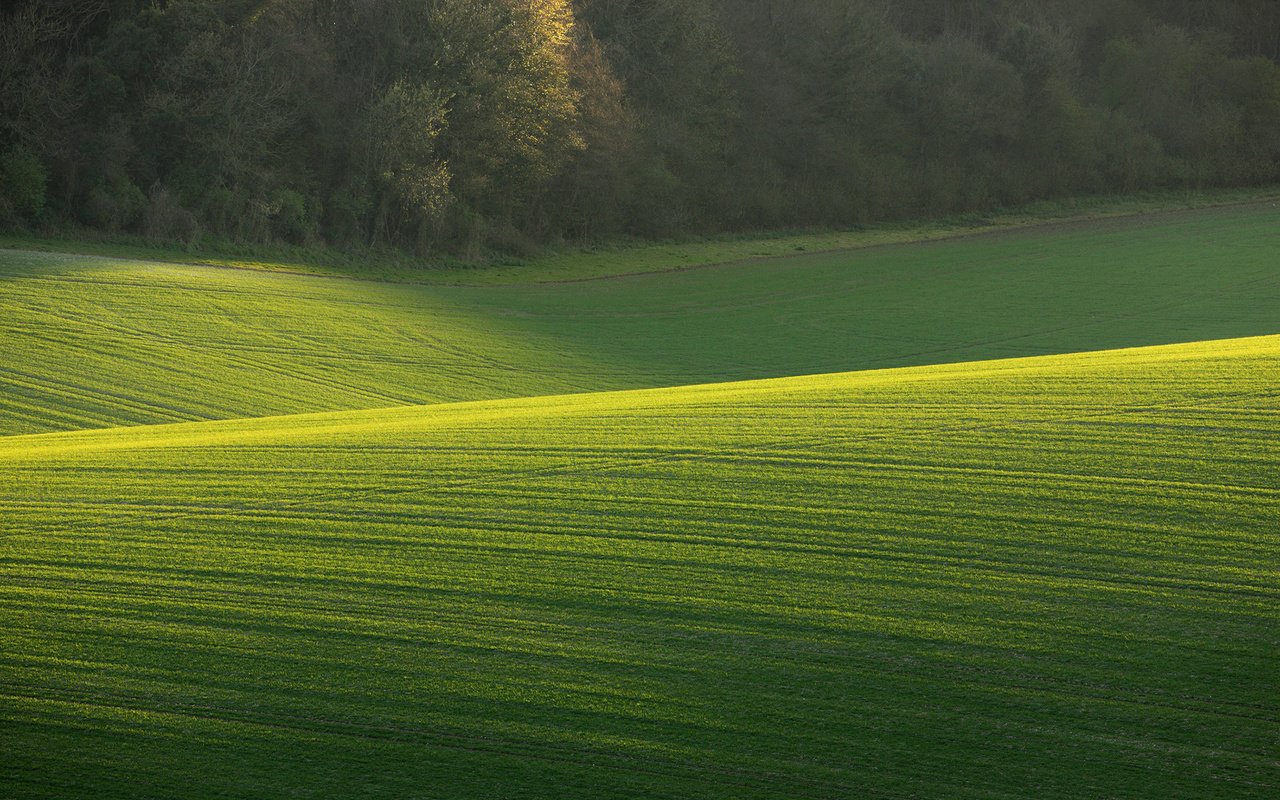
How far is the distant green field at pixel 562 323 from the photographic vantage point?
20297mm

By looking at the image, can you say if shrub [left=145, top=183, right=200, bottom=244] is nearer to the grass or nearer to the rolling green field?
the grass

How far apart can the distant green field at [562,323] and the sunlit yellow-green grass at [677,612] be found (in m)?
10.3

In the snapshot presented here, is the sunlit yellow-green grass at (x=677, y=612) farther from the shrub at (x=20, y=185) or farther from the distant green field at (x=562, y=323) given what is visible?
the shrub at (x=20, y=185)

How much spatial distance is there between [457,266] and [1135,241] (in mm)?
24451

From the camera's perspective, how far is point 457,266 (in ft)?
130

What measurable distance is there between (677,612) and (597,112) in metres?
40.3

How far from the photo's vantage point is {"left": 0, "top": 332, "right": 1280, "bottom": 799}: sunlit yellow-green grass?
5152 mm

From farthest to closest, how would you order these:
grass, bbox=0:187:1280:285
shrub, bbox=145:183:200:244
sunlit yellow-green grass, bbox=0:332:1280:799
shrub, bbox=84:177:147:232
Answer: shrub, bbox=145:183:200:244, shrub, bbox=84:177:147:232, grass, bbox=0:187:1280:285, sunlit yellow-green grass, bbox=0:332:1280:799

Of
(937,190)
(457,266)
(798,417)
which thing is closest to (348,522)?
(798,417)

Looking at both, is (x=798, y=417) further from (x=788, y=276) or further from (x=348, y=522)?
(x=788, y=276)

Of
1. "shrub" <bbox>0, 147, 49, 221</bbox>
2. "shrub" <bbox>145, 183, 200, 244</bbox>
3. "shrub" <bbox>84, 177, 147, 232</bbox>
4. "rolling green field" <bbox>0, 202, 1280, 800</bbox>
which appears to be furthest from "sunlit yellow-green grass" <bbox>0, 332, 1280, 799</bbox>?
"shrub" <bbox>84, 177, 147, 232</bbox>

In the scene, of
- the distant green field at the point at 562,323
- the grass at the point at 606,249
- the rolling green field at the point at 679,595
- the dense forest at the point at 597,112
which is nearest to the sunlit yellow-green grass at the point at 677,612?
the rolling green field at the point at 679,595

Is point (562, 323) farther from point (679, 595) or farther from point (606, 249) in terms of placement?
point (679, 595)

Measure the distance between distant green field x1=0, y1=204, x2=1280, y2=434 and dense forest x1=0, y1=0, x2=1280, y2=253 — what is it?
5.92 m
